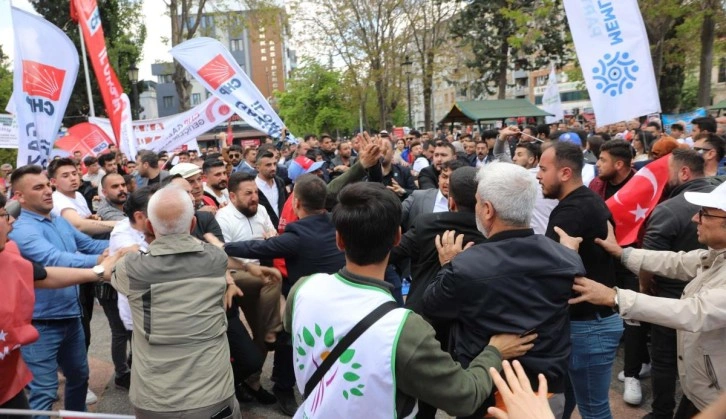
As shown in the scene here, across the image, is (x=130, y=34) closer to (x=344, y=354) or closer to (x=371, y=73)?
(x=371, y=73)

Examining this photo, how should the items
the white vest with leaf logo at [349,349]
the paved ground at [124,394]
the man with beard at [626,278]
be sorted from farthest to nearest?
the man with beard at [626,278]
the paved ground at [124,394]
the white vest with leaf logo at [349,349]

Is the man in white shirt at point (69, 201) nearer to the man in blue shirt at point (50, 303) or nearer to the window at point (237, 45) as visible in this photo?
the man in blue shirt at point (50, 303)

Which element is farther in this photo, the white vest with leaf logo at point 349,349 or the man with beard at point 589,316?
the man with beard at point 589,316

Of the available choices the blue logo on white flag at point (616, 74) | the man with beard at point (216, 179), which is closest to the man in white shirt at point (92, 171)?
the man with beard at point (216, 179)

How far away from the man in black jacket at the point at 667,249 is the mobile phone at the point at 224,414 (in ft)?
8.92

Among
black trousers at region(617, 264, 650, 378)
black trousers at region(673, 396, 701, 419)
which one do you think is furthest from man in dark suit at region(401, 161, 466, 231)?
black trousers at region(673, 396, 701, 419)

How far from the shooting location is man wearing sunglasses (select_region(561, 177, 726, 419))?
232 centimetres

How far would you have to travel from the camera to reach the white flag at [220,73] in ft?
27.4

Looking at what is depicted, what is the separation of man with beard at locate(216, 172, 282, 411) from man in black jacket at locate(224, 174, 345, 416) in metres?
0.41

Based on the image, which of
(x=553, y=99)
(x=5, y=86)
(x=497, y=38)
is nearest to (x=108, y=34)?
(x=5, y=86)

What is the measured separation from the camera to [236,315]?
Result: 4039 mm

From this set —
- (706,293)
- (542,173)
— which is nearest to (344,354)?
(706,293)

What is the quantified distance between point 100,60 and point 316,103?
45444 mm

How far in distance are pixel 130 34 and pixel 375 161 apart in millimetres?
32425
